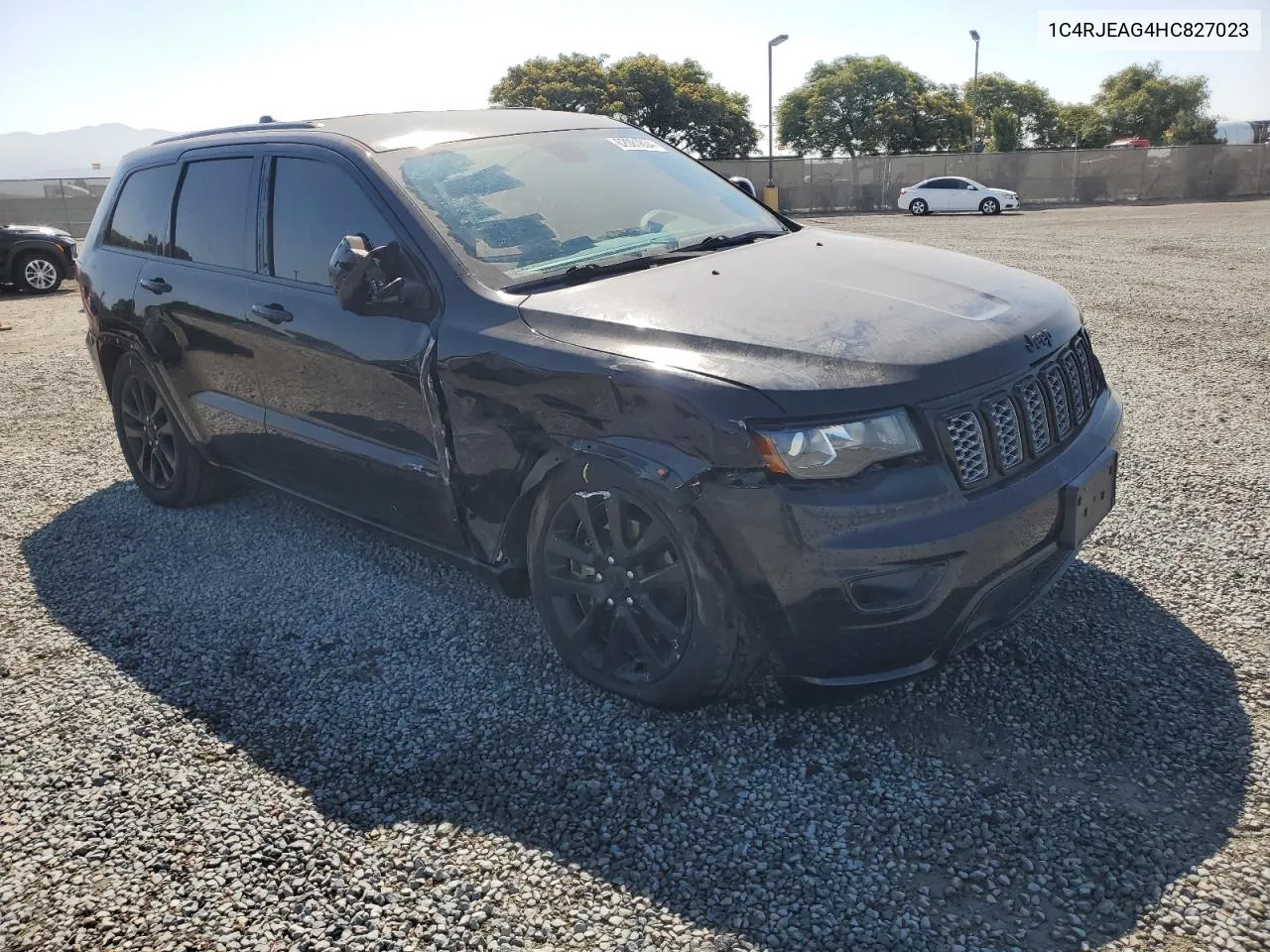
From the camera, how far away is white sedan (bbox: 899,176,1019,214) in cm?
3303

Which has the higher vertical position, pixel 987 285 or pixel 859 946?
pixel 987 285

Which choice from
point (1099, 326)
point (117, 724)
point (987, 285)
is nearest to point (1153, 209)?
point (1099, 326)

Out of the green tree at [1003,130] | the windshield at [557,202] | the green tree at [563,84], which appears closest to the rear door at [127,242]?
the windshield at [557,202]

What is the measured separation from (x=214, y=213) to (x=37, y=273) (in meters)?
14.1

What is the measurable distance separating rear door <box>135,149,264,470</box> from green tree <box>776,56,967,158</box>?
220ft

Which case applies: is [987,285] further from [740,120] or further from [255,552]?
[740,120]

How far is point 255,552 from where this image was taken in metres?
4.84

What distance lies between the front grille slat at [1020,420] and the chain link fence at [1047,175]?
3754 centimetres

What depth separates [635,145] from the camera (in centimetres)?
457

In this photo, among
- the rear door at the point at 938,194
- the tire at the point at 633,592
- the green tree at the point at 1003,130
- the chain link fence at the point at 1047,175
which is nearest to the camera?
the tire at the point at 633,592

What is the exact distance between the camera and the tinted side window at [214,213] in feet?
14.4

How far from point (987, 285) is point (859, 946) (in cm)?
220

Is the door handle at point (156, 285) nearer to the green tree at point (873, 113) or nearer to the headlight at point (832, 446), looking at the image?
the headlight at point (832, 446)

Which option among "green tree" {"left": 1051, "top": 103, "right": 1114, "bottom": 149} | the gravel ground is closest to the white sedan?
the gravel ground
